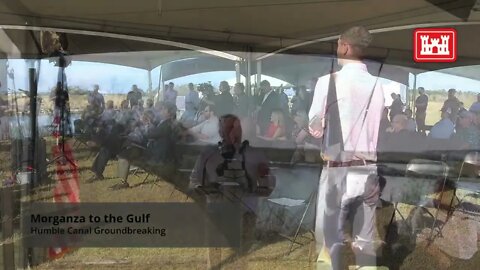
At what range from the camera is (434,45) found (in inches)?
101

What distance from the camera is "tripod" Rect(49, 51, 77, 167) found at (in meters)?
2.49

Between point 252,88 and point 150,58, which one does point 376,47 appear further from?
point 150,58

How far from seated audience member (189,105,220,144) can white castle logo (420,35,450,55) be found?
1.04 meters

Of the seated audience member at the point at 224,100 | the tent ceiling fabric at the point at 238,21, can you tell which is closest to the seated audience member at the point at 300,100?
the tent ceiling fabric at the point at 238,21

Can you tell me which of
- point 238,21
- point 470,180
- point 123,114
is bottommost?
point 470,180

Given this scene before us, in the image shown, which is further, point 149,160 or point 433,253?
point 433,253

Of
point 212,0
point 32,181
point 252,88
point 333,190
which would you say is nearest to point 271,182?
point 333,190

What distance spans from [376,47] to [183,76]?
37.1 inches

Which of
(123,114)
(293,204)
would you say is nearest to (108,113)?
(123,114)

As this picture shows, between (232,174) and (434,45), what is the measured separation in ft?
3.76

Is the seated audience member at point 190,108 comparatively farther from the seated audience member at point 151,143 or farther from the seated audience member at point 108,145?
the seated audience member at point 108,145

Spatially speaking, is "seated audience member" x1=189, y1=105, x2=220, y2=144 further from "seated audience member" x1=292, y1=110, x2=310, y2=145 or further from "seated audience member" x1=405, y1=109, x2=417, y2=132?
"seated audience member" x1=405, y1=109, x2=417, y2=132

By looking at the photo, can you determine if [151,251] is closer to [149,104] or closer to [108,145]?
[108,145]

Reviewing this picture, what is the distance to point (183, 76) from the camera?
2.60 m
